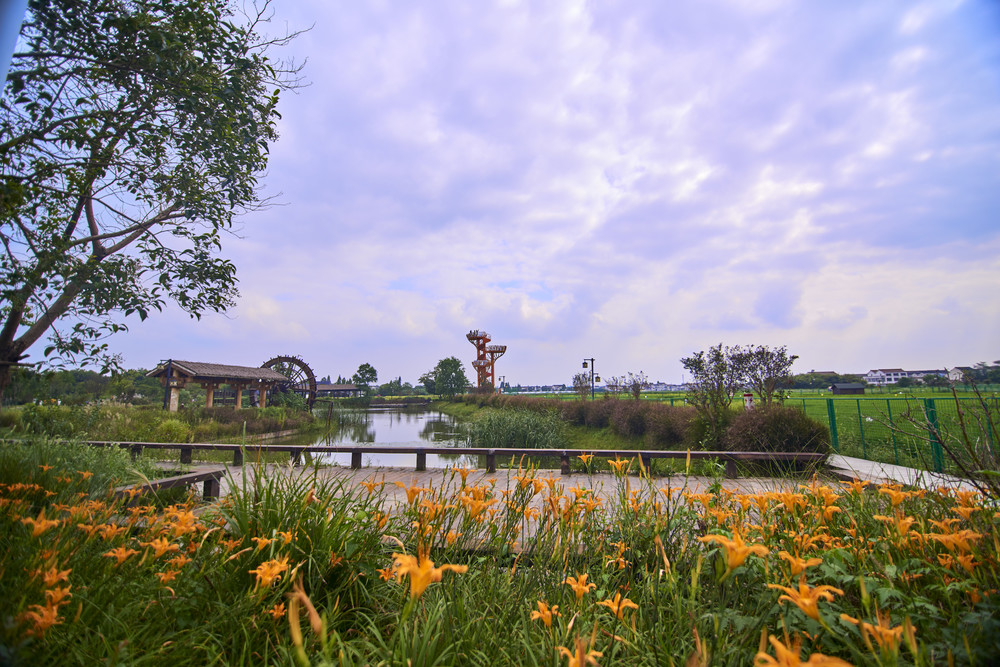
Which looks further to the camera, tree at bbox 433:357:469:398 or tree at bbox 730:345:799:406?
tree at bbox 433:357:469:398

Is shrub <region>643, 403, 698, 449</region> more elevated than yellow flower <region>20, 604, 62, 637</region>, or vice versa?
yellow flower <region>20, 604, 62, 637</region>

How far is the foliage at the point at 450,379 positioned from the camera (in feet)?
142

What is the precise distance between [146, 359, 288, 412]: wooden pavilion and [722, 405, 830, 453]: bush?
789 inches

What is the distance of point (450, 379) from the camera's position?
43688 millimetres

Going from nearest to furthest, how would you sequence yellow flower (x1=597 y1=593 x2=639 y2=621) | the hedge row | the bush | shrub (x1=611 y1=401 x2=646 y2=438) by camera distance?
yellow flower (x1=597 y1=593 x2=639 y2=621) < the bush < the hedge row < shrub (x1=611 y1=401 x2=646 y2=438)

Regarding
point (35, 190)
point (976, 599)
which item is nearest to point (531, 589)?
point (976, 599)

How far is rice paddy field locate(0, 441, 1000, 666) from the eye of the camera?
974mm

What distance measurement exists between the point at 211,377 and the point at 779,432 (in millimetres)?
24651

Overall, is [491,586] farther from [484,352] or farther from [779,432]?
[484,352]

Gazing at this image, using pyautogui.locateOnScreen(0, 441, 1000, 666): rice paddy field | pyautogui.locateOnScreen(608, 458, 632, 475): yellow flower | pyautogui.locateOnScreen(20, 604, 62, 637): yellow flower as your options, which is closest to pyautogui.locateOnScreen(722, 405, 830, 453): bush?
pyautogui.locateOnScreen(0, 441, 1000, 666): rice paddy field

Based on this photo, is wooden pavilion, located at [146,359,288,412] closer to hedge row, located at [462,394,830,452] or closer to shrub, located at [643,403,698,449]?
hedge row, located at [462,394,830,452]

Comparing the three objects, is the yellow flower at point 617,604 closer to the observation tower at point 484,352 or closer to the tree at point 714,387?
the tree at point 714,387

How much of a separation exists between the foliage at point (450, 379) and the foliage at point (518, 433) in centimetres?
2796

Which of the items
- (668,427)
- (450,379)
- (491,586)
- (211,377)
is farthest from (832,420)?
(450,379)
